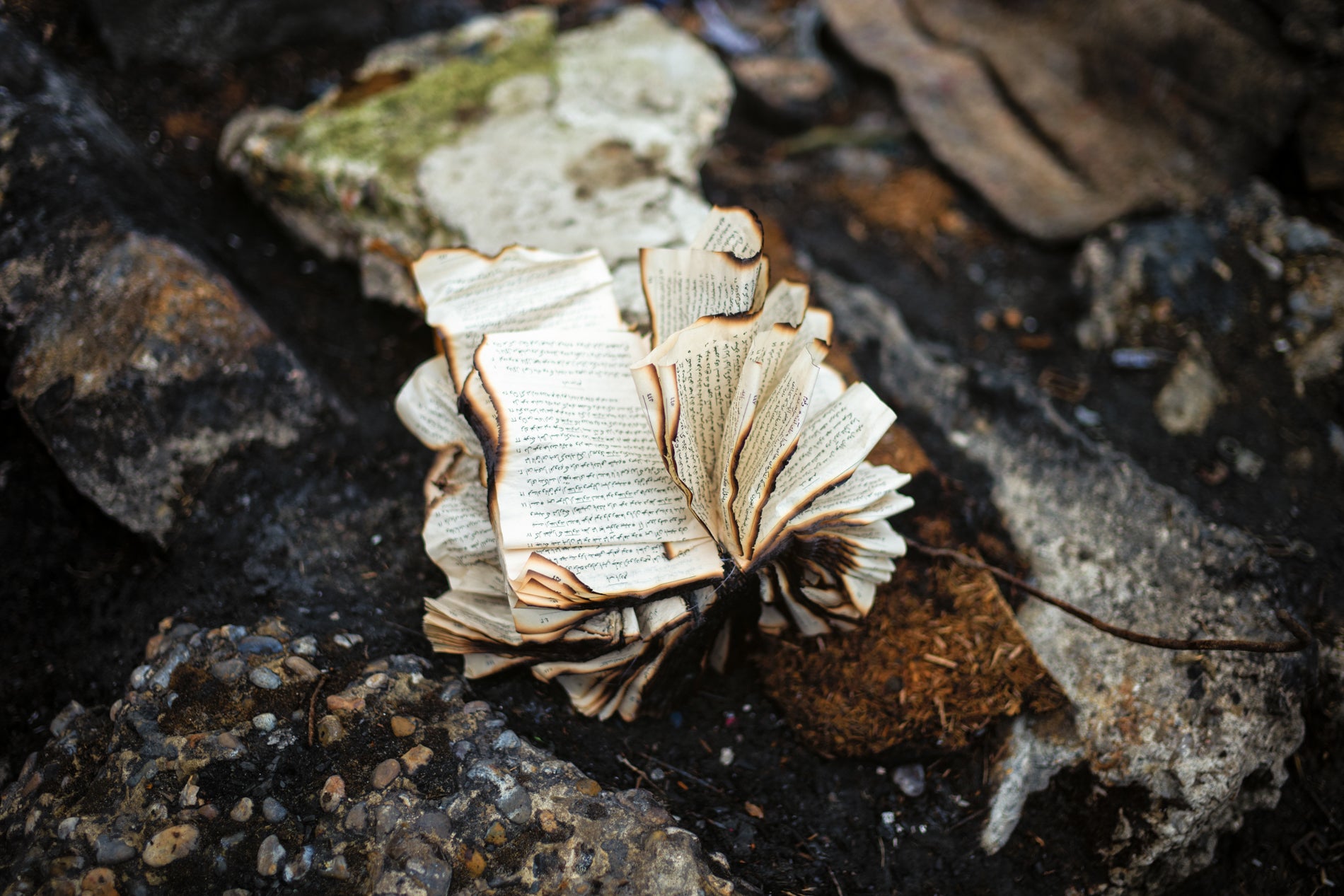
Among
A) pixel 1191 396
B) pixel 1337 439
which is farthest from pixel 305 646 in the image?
pixel 1337 439

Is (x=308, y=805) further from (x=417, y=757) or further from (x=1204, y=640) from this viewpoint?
(x=1204, y=640)

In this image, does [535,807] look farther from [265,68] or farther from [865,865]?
[265,68]

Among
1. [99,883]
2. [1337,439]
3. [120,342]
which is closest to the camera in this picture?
[99,883]

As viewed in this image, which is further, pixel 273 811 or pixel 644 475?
pixel 644 475

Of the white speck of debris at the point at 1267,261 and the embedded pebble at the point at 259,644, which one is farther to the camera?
the white speck of debris at the point at 1267,261

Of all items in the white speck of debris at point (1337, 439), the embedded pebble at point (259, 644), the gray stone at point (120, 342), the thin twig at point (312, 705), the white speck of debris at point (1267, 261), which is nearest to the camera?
the thin twig at point (312, 705)

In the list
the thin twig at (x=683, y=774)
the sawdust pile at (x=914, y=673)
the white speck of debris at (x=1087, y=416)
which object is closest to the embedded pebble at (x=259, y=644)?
the thin twig at (x=683, y=774)

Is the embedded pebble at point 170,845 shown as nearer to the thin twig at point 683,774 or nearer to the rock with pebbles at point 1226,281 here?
the thin twig at point 683,774
